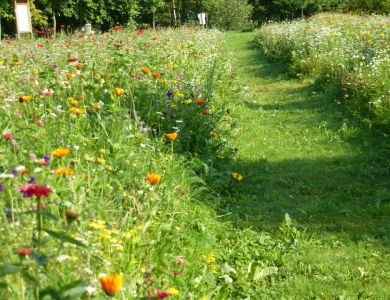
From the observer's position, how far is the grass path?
3748 mm

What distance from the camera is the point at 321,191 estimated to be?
5320 mm

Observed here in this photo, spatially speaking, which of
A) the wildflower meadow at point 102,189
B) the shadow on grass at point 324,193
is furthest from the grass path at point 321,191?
the wildflower meadow at point 102,189

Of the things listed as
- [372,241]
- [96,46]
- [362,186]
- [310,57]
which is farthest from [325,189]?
[310,57]

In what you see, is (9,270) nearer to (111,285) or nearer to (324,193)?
(111,285)

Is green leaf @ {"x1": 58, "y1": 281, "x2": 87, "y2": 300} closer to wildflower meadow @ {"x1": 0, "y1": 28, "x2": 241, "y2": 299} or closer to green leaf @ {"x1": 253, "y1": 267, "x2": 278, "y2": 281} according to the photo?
wildflower meadow @ {"x1": 0, "y1": 28, "x2": 241, "y2": 299}

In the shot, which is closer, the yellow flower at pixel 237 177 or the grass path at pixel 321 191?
the grass path at pixel 321 191

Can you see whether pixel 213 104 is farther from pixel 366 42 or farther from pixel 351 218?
pixel 366 42

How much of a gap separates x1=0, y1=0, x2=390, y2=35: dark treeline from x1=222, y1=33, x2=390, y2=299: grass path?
20587 mm

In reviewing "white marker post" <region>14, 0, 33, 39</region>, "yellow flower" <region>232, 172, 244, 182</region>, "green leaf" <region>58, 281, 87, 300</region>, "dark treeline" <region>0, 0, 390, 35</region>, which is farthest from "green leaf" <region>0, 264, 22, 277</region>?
"dark treeline" <region>0, 0, 390, 35</region>

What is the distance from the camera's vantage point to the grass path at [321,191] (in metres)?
3.75

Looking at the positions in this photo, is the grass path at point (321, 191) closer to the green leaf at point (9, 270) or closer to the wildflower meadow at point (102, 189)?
the wildflower meadow at point (102, 189)

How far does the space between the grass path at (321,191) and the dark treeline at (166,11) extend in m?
20.6

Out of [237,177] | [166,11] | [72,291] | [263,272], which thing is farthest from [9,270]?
[166,11]

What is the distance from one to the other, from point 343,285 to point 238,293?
750 mm
